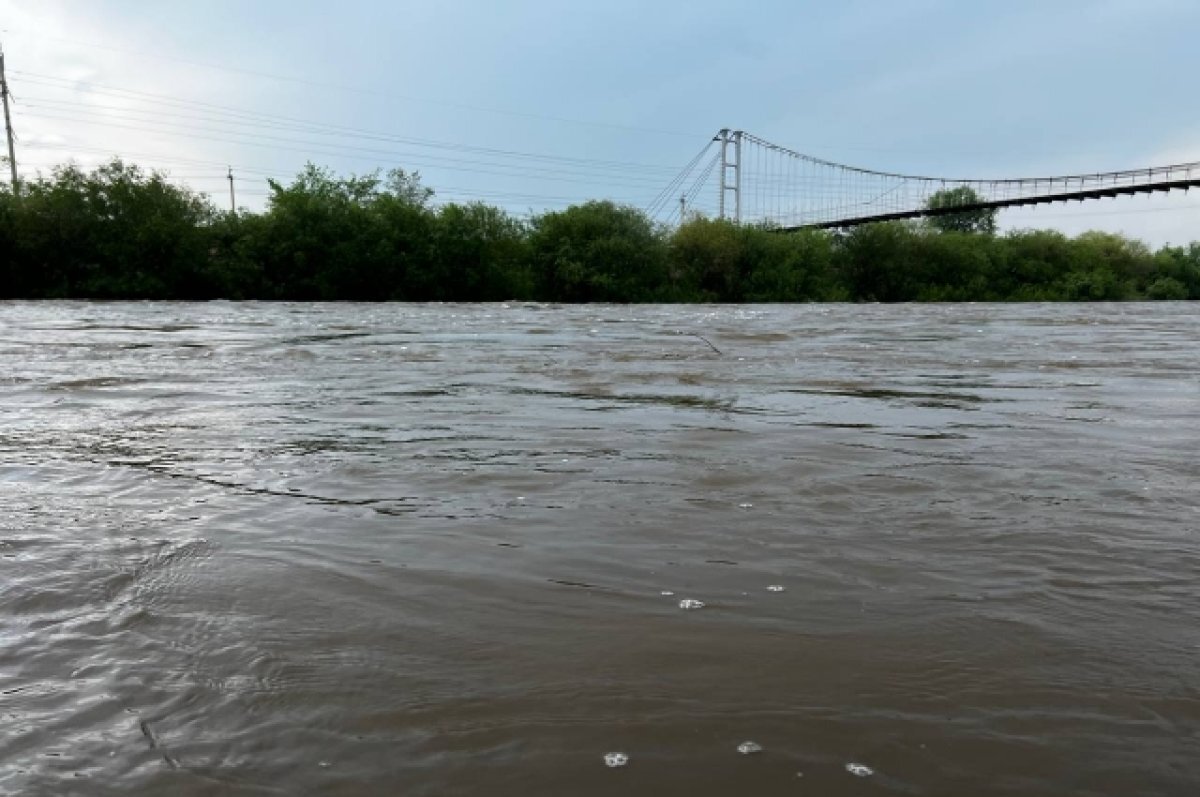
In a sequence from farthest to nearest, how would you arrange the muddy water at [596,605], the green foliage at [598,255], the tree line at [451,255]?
the green foliage at [598,255]
the tree line at [451,255]
the muddy water at [596,605]

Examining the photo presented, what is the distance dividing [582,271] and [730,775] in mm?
50480

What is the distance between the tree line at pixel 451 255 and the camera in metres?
43.5

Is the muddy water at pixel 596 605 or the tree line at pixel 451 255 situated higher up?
the tree line at pixel 451 255

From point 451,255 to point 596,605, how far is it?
160 feet

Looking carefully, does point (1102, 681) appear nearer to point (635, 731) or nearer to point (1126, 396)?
point (635, 731)

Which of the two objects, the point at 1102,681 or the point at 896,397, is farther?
the point at 896,397

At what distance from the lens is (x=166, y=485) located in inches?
164

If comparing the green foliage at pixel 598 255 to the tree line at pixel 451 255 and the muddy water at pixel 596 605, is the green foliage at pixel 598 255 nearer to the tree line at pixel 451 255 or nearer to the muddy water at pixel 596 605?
the tree line at pixel 451 255

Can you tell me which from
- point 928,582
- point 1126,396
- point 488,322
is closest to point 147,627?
point 928,582

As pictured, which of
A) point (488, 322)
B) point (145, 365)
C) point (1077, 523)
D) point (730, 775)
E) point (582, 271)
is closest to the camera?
point (730, 775)

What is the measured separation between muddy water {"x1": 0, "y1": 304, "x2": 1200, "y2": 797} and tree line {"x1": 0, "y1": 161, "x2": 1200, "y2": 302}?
140ft

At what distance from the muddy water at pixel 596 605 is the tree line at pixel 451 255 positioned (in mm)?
42686

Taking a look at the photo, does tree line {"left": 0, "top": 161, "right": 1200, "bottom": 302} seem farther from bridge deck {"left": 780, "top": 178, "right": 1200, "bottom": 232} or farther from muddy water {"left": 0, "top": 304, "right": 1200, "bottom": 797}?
muddy water {"left": 0, "top": 304, "right": 1200, "bottom": 797}

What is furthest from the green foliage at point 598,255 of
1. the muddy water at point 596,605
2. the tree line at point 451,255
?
the muddy water at point 596,605
